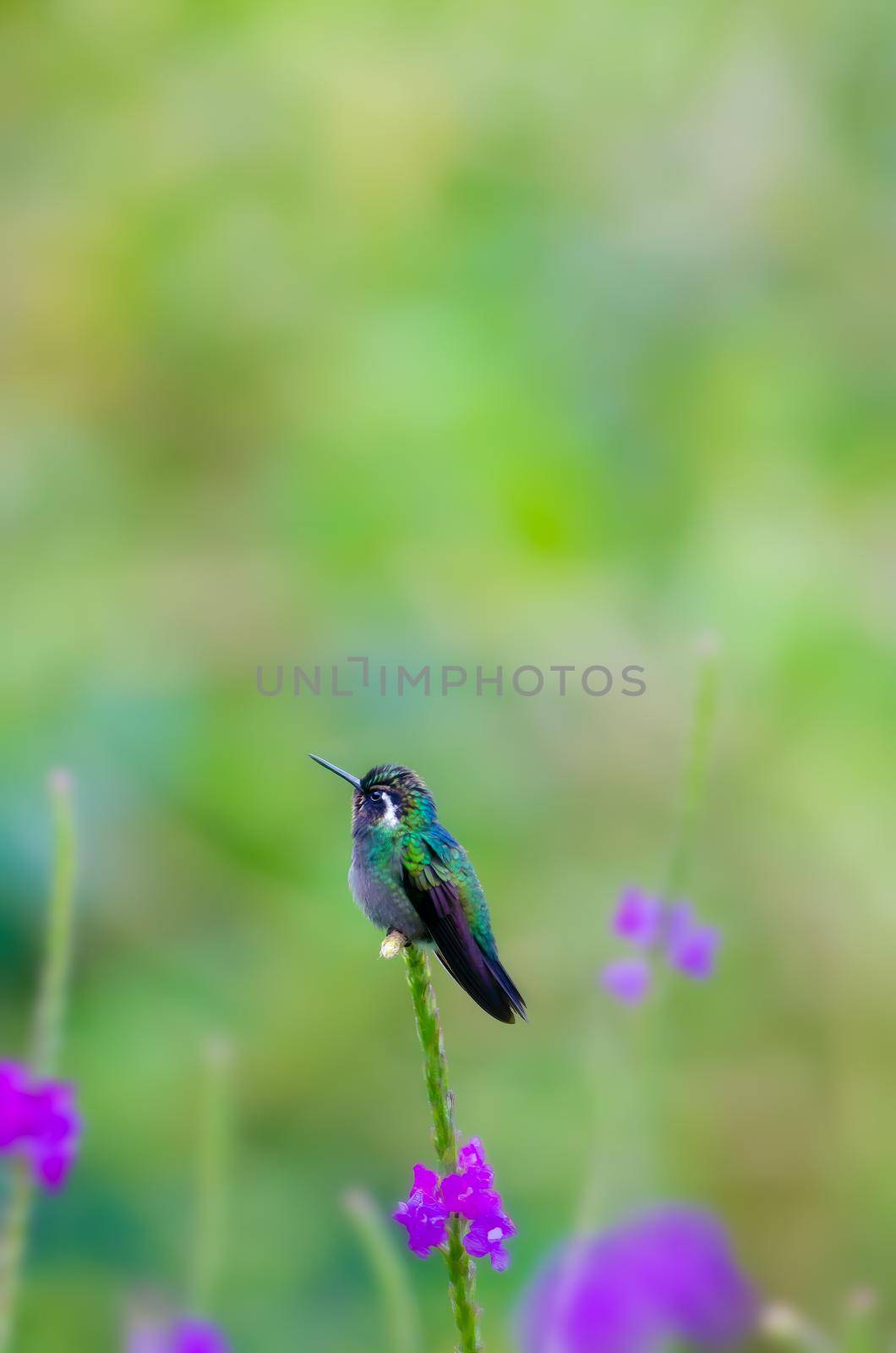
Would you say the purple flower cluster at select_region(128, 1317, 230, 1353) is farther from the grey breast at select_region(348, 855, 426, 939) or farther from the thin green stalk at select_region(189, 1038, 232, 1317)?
the grey breast at select_region(348, 855, 426, 939)

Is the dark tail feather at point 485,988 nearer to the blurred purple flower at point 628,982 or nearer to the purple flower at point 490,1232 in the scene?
the purple flower at point 490,1232

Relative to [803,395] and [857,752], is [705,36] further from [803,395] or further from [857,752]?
[857,752]

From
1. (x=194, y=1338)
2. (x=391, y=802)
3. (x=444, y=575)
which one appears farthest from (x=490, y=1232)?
(x=444, y=575)

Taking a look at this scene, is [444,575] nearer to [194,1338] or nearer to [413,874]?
[194,1338]

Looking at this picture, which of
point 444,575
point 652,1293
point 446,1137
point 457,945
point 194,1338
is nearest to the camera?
point 446,1137

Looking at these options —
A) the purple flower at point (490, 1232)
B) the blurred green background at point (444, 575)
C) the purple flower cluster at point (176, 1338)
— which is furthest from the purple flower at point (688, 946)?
the purple flower cluster at point (176, 1338)

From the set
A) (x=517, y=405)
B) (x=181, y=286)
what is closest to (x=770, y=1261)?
(x=517, y=405)

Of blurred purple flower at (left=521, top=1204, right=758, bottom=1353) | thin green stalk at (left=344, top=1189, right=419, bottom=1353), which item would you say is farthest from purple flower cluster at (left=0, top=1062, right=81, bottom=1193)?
blurred purple flower at (left=521, top=1204, right=758, bottom=1353)
